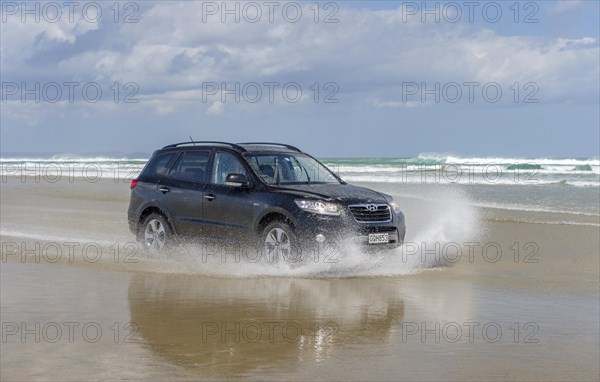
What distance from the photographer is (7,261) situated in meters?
11.7

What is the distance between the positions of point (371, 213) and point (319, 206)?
729 mm

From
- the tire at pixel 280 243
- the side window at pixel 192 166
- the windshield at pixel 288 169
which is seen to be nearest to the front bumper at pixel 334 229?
the tire at pixel 280 243

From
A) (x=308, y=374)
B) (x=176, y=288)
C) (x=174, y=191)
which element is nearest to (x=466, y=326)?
(x=308, y=374)

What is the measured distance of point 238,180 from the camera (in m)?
11.3

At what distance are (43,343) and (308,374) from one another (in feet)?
7.22

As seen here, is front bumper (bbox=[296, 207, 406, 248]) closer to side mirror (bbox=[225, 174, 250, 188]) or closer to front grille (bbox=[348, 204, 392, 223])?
front grille (bbox=[348, 204, 392, 223])

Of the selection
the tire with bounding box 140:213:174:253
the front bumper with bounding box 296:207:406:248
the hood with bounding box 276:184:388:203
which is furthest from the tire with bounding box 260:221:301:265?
the tire with bounding box 140:213:174:253

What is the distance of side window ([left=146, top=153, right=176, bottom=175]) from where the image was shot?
1277cm

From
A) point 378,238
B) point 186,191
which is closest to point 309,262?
point 378,238

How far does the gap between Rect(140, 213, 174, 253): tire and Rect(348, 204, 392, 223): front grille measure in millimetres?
2966

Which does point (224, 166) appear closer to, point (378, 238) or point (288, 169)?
point (288, 169)

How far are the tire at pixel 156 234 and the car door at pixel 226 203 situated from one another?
2.81ft

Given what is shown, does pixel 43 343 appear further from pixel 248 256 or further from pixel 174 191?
pixel 174 191

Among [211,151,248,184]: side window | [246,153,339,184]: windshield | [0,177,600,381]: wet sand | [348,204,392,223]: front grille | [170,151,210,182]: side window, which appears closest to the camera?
[0,177,600,381]: wet sand
